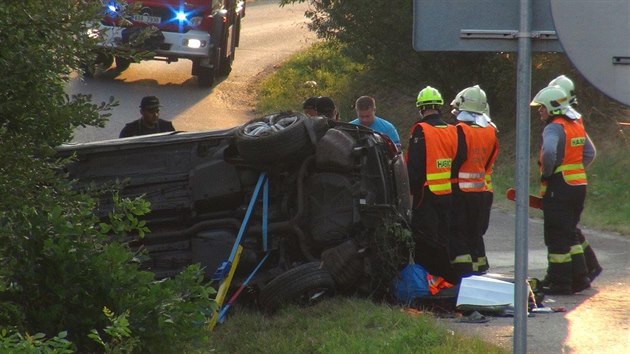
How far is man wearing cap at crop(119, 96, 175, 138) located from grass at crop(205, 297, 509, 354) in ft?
10.2

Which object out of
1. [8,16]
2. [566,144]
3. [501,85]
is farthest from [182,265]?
[501,85]

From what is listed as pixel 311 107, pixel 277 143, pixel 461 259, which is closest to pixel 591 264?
pixel 461 259

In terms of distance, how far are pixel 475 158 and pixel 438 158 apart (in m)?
0.40

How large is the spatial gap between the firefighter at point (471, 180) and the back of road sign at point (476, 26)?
5280 millimetres

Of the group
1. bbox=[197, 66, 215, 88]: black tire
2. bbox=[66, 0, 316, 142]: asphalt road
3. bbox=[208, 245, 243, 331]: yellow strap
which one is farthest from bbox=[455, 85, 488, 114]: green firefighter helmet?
bbox=[197, 66, 215, 88]: black tire

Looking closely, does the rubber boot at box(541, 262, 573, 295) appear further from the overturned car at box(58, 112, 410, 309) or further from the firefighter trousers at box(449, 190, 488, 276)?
the overturned car at box(58, 112, 410, 309)

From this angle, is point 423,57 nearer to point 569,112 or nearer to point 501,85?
point 501,85

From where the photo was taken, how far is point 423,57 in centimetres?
1888

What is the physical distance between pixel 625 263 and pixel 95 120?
678 centimetres

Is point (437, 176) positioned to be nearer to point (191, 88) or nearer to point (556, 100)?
point (556, 100)

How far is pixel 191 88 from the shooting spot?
2330 centimetres

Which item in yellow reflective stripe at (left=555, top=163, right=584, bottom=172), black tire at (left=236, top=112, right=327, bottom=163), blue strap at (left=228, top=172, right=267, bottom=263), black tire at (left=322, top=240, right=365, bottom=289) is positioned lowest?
black tire at (left=322, top=240, right=365, bottom=289)

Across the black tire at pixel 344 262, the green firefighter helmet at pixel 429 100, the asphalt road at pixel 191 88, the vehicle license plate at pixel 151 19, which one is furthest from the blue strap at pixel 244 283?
the vehicle license plate at pixel 151 19

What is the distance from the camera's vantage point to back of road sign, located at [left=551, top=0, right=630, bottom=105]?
11.5 ft
